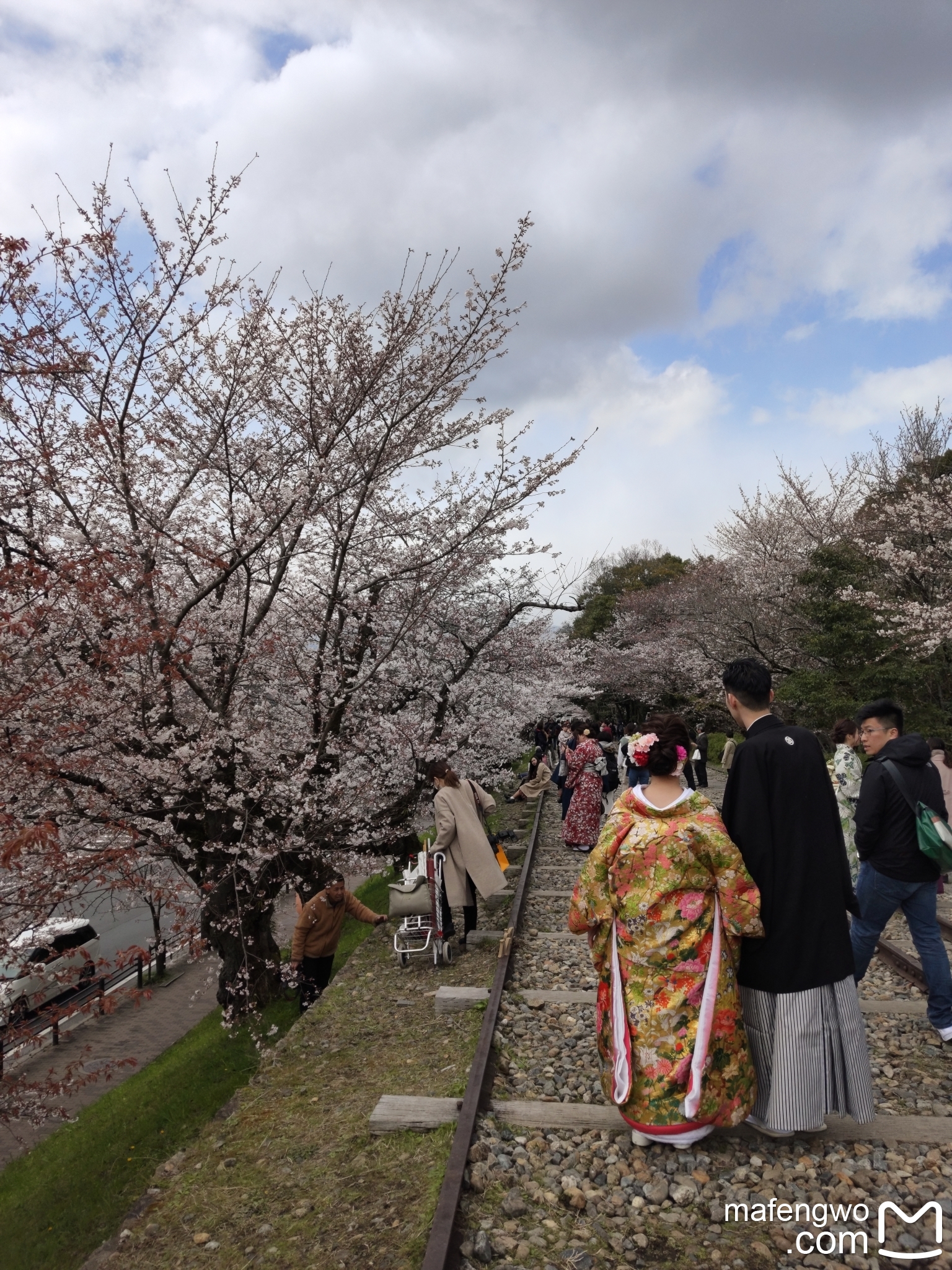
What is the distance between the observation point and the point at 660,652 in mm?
33750

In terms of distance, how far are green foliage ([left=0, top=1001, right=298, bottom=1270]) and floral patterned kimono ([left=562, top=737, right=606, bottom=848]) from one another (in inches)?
189

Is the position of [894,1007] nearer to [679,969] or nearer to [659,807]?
[679,969]

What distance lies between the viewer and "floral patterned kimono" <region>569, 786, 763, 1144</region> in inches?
126

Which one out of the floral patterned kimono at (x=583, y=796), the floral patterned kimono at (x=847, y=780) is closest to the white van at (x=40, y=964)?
the floral patterned kimono at (x=847, y=780)

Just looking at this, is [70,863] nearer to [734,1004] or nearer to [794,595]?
[734,1004]

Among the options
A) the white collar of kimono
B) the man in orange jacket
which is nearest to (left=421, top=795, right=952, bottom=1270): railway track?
the man in orange jacket

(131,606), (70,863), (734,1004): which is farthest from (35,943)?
(734,1004)

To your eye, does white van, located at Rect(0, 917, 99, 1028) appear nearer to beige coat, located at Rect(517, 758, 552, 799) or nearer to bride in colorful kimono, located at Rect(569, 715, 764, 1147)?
bride in colorful kimono, located at Rect(569, 715, 764, 1147)

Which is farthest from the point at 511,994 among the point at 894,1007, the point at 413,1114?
the point at 894,1007

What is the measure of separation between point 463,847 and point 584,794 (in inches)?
178

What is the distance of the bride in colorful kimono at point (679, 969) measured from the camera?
321cm

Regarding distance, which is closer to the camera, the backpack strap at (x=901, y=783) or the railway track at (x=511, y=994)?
the railway track at (x=511, y=994)

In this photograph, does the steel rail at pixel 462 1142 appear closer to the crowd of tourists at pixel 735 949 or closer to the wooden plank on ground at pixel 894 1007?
the crowd of tourists at pixel 735 949

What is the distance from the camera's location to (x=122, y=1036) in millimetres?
13797
